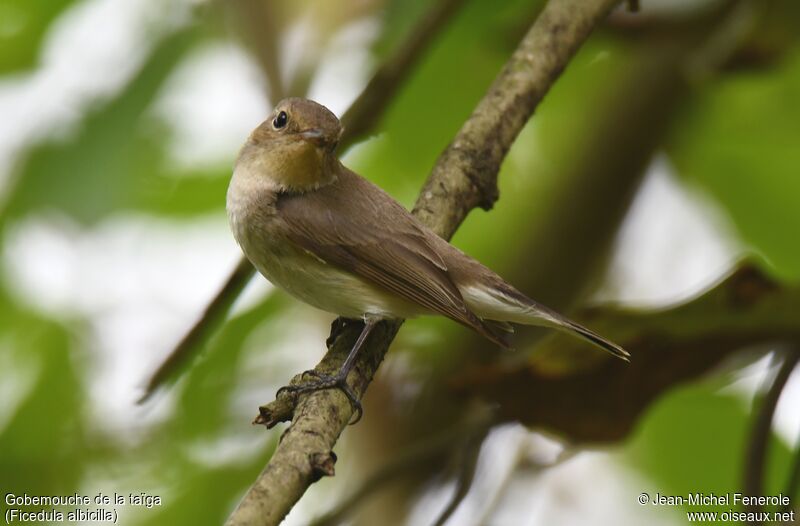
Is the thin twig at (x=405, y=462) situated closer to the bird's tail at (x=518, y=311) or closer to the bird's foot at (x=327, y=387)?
the bird's tail at (x=518, y=311)

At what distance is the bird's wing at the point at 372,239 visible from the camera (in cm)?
390

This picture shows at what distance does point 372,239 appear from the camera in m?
4.06

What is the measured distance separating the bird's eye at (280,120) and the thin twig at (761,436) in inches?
83.0

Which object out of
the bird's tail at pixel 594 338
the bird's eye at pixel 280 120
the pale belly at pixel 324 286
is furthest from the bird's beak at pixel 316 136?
the bird's tail at pixel 594 338

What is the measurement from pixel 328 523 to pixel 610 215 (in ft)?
6.37

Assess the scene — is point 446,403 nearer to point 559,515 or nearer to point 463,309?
point 463,309

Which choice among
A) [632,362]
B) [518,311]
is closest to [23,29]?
[518,311]

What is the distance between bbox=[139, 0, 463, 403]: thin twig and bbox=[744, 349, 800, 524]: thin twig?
1.74m

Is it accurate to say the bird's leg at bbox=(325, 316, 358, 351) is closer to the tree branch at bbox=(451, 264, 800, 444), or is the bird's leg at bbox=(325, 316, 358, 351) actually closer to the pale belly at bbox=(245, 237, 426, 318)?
the pale belly at bbox=(245, 237, 426, 318)

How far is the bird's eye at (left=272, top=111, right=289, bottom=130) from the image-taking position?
4182mm

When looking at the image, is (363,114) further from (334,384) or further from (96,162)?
(334,384)

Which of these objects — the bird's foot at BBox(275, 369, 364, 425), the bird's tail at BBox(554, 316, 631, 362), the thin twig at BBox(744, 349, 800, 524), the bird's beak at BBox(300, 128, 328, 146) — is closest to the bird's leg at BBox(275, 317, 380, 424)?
the bird's foot at BBox(275, 369, 364, 425)

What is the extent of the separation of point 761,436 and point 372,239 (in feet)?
5.25

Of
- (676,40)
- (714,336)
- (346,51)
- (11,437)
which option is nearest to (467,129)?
(346,51)
